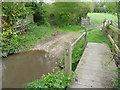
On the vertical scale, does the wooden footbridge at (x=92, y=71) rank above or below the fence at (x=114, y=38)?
below

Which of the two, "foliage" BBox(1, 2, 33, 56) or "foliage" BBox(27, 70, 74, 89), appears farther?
"foliage" BBox(1, 2, 33, 56)

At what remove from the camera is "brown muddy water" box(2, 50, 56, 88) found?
3787 mm

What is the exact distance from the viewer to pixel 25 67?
4688 millimetres

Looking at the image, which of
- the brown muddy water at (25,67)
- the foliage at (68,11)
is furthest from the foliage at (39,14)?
the brown muddy water at (25,67)

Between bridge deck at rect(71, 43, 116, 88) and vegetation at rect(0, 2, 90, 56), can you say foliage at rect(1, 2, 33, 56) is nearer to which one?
vegetation at rect(0, 2, 90, 56)

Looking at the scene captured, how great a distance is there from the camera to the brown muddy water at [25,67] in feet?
12.4

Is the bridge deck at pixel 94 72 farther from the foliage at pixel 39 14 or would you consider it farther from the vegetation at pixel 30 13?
the foliage at pixel 39 14

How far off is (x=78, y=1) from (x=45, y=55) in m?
7.74

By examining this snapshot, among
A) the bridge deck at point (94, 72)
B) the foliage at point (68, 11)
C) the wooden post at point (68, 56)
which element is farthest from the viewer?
the foliage at point (68, 11)

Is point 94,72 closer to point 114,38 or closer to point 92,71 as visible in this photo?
point 92,71

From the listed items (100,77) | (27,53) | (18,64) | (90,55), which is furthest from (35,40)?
(100,77)

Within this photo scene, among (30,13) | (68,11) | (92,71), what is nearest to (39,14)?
(30,13)

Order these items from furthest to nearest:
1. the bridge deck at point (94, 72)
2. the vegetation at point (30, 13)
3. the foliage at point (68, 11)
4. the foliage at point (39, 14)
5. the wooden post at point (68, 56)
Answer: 1. the foliage at point (68, 11)
2. the foliage at point (39, 14)
3. the vegetation at point (30, 13)
4. the bridge deck at point (94, 72)
5. the wooden post at point (68, 56)

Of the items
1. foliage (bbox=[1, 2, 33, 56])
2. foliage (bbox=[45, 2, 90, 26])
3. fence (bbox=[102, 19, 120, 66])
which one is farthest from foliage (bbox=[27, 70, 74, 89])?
foliage (bbox=[45, 2, 90, 26])
